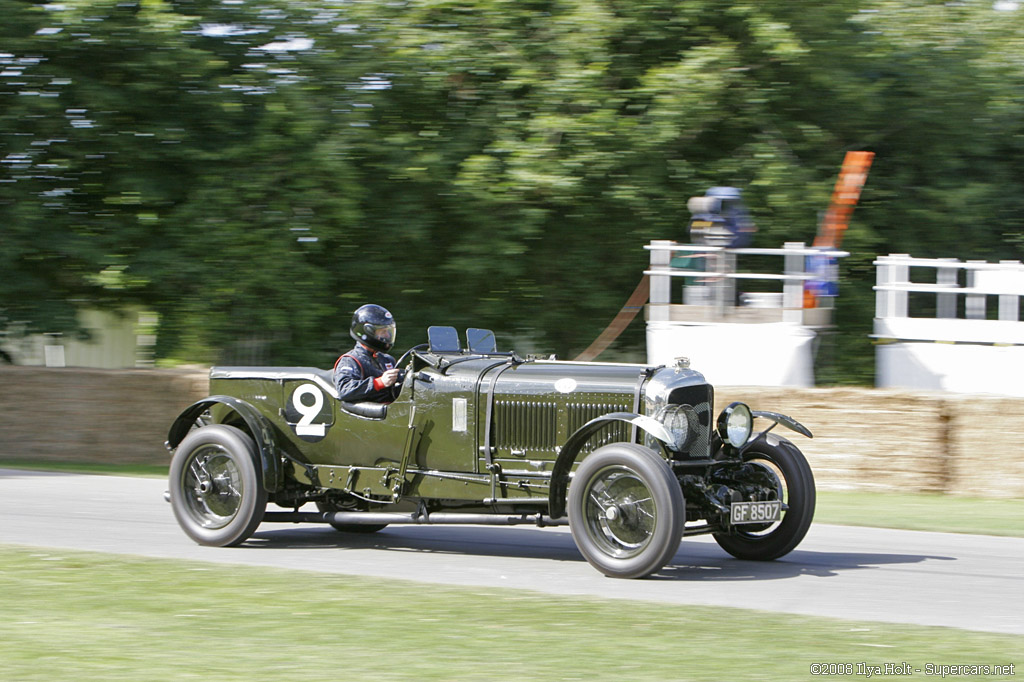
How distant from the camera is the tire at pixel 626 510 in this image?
6.58 m

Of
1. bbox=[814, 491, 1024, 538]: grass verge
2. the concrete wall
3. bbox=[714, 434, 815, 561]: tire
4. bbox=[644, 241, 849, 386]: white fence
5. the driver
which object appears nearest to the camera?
bbox=[714, 434, 815, 561]: tire

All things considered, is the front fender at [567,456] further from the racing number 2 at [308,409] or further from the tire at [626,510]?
the racing number 2 at [308,409]

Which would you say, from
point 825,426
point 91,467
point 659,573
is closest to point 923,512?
point 825,426

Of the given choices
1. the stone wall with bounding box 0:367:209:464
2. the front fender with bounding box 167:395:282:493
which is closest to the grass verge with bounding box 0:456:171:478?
the stone wall with bounding box 0:367:209:464

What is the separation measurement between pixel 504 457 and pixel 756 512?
1539 mm

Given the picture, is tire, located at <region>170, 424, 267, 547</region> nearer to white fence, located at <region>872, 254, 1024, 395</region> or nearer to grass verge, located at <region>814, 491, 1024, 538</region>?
grass verge, located at <region>814, 491, 1024, 538</region>

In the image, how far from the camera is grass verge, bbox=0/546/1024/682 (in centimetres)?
482

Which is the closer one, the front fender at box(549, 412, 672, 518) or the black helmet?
the front fender at box(549, 412, 672, 518)

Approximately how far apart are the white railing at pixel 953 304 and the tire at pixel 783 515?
6.33 meters

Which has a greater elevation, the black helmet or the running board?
the black helmet

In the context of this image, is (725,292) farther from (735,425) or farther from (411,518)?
(411,518)

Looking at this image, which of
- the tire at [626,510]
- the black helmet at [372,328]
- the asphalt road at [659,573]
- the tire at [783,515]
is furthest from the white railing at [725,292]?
the tire at [626,510]

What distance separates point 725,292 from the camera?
1462 cm

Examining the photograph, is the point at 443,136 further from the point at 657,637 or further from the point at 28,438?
the point at 657,637
